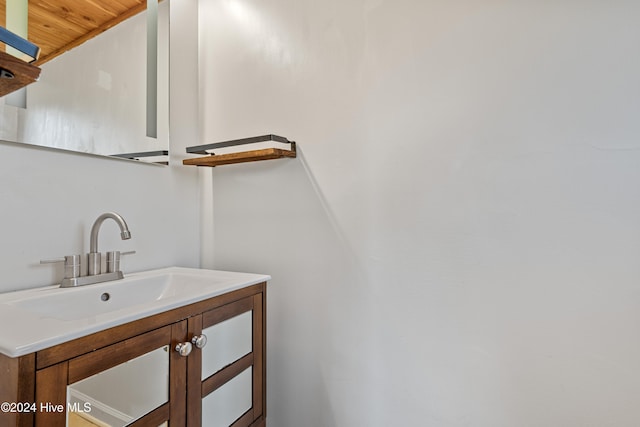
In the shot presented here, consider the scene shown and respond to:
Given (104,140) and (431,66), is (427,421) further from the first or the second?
(104,140)

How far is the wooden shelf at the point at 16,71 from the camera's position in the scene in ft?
2.14

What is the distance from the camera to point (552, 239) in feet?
2.95

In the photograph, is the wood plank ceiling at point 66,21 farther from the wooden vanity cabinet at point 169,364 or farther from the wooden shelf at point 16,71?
the wooden vanity cabinet at point 169,364

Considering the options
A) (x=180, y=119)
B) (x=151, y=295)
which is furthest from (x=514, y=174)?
(x=180, y=119)

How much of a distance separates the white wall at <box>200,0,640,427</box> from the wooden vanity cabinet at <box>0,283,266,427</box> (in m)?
0.26

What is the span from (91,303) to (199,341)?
0.42 meters

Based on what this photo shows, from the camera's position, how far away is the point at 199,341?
87 cm

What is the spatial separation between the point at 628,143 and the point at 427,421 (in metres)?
1.01

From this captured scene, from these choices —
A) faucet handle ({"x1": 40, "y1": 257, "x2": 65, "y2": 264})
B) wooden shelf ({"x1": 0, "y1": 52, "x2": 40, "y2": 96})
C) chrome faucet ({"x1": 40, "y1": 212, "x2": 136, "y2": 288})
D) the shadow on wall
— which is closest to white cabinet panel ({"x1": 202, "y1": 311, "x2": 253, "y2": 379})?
the shadow on wall

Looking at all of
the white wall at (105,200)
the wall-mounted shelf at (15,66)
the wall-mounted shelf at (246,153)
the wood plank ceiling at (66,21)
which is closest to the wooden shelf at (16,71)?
the wall-mounted shelf at (15,66)

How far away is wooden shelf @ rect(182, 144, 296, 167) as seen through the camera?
1.24 metres

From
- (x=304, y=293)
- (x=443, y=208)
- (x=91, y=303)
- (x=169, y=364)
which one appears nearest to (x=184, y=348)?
(x=169, y=364)

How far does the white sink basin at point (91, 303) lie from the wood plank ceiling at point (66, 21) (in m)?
0.80

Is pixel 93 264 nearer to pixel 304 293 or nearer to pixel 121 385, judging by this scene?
pixel 121 385
